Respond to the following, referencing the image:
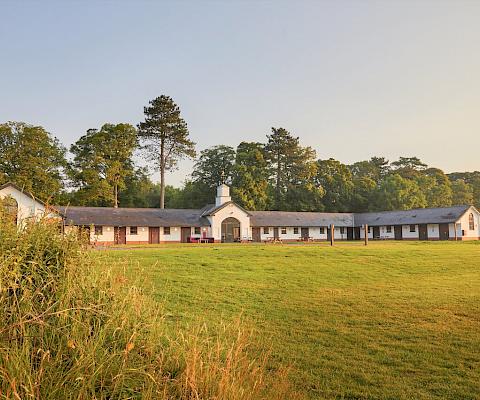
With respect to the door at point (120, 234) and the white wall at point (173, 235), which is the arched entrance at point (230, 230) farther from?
the door at point (120, 234)

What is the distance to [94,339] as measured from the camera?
465 cm

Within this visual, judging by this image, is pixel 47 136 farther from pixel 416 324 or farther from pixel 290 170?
pixel 416 324

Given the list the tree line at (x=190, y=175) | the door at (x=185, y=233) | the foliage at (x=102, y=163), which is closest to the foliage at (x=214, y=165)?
the tree line at (x=190, y=175)

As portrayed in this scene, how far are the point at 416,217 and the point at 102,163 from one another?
40645 mm

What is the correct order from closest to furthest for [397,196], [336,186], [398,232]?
[398,232] → [397,196] → [336,186]

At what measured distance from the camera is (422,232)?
2239 inches

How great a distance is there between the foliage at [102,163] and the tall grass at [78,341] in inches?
2006

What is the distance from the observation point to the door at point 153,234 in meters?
48.8

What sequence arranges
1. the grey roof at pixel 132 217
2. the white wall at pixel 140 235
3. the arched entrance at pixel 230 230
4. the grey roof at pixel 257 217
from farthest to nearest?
the arched entrance at pixel 230 230 → the white wall at pixel 140 235 → the grey roof at pixel 257 217 → the grey roof at pixel 132 217

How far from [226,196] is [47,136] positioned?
2202 centimetres

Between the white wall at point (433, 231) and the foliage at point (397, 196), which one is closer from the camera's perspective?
the white wall at point (433, 231)

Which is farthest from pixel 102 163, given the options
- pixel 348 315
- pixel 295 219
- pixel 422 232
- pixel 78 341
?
pixel 78 341

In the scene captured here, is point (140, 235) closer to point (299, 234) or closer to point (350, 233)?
point (299, 234)

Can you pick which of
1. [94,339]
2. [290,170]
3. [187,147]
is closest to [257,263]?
[94,339]
